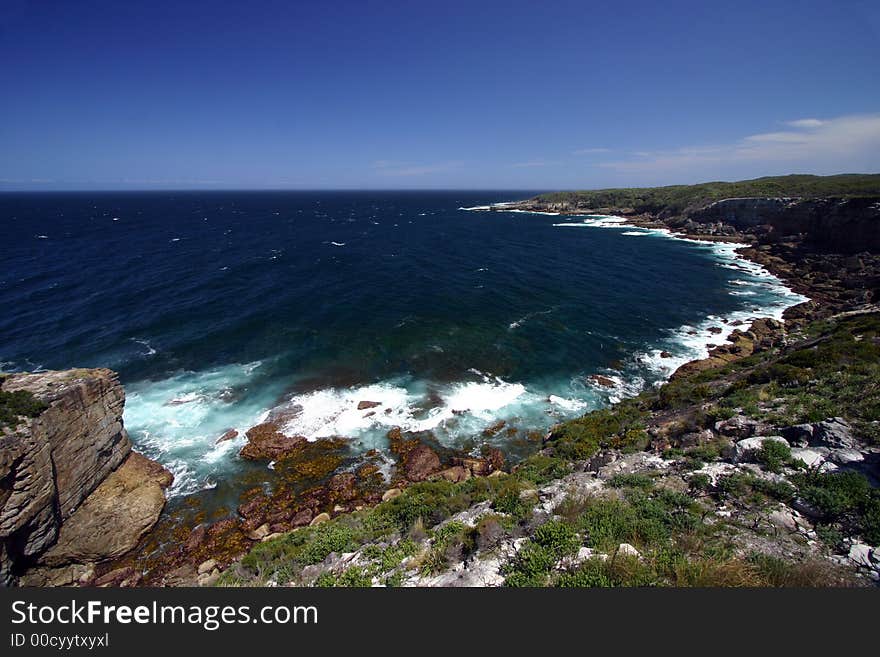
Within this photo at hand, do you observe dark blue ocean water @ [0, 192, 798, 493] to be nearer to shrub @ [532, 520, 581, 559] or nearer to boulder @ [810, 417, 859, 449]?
boulder @ [810, 417, 859, 449]

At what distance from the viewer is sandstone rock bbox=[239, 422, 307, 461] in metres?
27.3

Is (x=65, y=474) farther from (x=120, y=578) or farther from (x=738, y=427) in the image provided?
(x=738, y=427)

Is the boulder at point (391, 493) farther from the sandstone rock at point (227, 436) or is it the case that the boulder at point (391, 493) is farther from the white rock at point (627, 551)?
the white rock at point (627, 551)

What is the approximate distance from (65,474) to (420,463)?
21190 millimetres

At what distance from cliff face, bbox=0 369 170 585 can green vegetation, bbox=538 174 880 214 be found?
131 m

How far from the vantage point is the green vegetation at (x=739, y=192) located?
91.9 metres

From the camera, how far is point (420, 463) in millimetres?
26578

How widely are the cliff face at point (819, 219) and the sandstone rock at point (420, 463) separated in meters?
90.8

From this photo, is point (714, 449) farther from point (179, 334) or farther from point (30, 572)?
point (179, 334)

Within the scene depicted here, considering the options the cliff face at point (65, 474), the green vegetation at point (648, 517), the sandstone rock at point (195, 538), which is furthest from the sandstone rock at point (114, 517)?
the green vegetation at point (648, 517)

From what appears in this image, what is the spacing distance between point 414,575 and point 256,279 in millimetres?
66630

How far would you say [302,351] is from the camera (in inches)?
1650

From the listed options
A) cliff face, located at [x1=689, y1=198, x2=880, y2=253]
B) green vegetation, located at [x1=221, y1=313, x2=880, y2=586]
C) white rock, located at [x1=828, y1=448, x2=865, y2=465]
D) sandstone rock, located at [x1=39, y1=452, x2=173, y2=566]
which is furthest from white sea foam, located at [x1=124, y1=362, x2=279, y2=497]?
cliff face, located at [x1=689, y1=198, x2=880, y2=253]

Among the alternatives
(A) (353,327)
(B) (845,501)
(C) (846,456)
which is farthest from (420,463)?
(A) (353,327)
